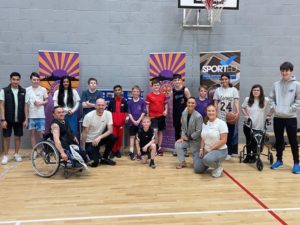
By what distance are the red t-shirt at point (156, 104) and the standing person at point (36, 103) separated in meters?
1.71

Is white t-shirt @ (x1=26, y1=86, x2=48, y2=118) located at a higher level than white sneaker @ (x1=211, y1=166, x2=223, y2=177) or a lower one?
higher

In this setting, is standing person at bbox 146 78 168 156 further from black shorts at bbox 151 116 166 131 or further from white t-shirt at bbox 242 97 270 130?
white t-shirt at bbox 242 97 270 130

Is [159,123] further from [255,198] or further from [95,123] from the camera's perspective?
[255,198]

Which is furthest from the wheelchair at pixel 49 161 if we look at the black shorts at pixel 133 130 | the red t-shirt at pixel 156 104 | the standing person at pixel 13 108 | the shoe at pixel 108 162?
the red t-shirt at pixel 156 104

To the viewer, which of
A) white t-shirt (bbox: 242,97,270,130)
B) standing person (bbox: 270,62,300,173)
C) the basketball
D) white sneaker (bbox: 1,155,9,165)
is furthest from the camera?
the basketball

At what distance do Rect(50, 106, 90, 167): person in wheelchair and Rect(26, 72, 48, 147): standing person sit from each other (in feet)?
3.64

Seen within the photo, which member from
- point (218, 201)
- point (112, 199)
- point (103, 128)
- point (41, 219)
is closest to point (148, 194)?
point (112, 199)

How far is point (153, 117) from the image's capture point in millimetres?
5523

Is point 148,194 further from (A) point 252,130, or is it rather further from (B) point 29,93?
(B) point 29,93

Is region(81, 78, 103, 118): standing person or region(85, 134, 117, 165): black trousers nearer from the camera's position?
region(85, 134, 117, 165): black trousers

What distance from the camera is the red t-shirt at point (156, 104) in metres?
5.50

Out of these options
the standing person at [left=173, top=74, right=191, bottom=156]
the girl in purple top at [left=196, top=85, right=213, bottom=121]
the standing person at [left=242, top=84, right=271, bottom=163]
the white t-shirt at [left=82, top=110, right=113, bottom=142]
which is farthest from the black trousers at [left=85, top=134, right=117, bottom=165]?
the standing person at [left=242, top=84, right=271, bottom=163]

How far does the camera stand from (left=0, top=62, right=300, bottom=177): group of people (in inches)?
171

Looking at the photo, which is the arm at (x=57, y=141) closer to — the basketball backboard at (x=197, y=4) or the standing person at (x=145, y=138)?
the standing person at (x=145, y=138)
